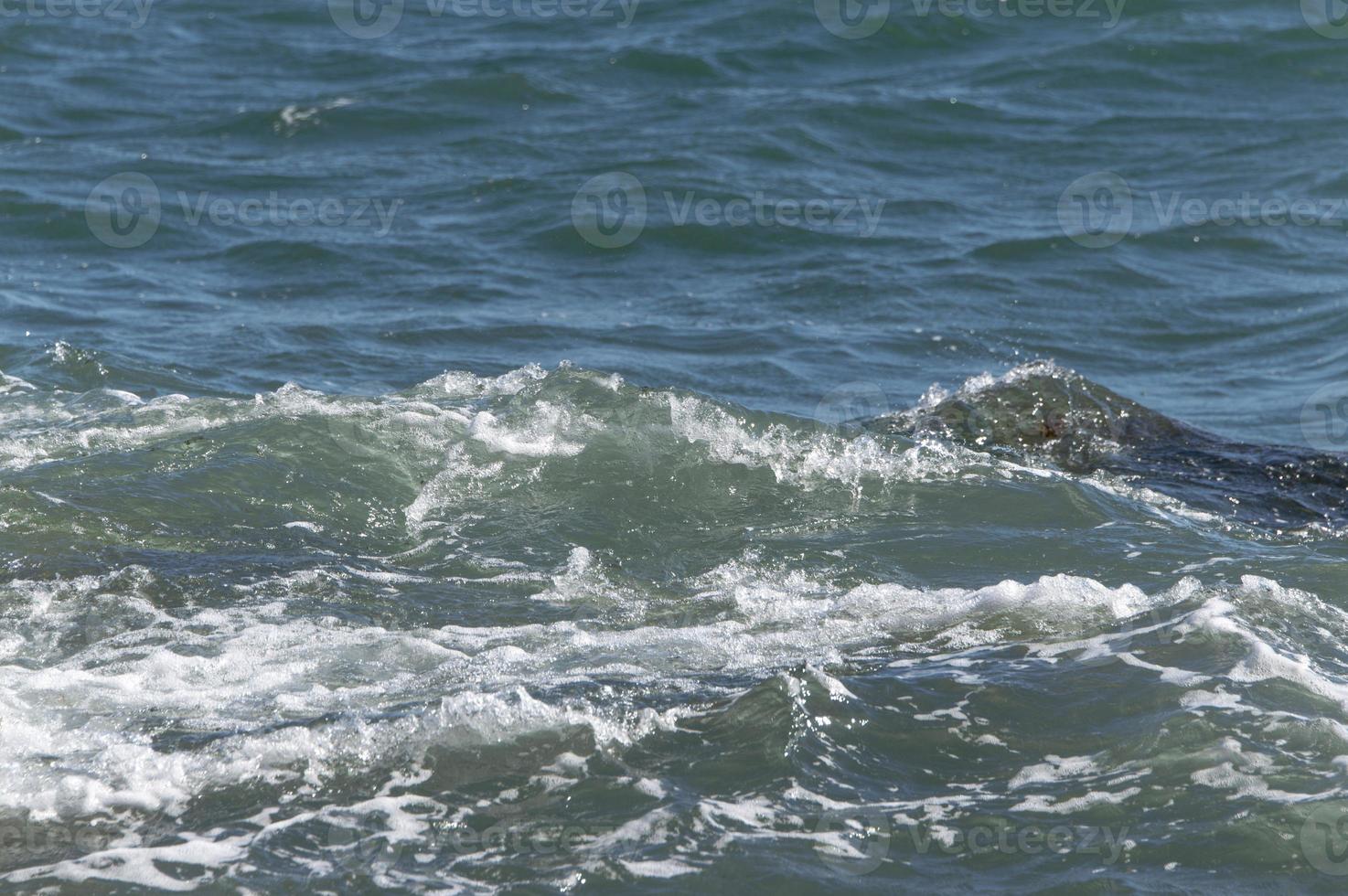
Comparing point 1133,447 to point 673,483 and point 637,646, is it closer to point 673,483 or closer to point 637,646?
point 673,483

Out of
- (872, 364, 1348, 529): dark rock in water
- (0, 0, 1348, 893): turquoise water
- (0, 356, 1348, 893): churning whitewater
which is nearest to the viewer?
(0, 356, 1348, 893): churning whitewater

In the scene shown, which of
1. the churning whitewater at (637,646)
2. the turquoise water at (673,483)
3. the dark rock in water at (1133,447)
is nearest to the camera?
the churning whitewater at (637,646)

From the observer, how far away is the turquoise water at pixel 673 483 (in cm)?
418

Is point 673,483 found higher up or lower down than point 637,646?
higher up

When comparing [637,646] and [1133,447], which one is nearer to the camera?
[637,646]

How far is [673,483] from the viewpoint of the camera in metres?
7.27

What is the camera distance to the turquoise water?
13.7ft

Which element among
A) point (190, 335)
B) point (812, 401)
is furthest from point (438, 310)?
point (812, 401)

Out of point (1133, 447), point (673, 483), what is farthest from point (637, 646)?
point (1133, 447)

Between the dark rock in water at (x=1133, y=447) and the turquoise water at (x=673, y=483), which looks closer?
the turquoise water at (x=673, y=483)

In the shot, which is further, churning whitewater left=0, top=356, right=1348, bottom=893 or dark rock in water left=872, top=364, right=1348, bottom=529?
dark rock in water left=872, top=364, right=1348, bottom=529

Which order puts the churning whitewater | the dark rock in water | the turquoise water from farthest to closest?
the dark rock in water
the turquoise water
the churning whitewater

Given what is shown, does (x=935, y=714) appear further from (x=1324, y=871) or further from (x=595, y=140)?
(x=595, y=140)

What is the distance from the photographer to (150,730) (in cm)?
454
